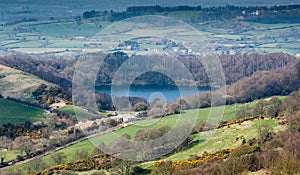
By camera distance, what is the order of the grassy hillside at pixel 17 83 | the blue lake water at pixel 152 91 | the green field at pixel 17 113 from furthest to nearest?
the blue lake water at pixel 152 91 → the grassy hillside at pixel 17 83 → the green field at pixel 17 113

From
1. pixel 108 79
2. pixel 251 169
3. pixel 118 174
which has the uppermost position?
pixel 251 169

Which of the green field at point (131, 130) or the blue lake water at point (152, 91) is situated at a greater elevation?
the green field at point (131, 130)

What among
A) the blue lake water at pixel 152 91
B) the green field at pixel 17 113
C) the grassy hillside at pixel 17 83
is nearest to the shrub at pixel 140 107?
the green field at pixel 17 113

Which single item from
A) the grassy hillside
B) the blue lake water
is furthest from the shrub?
the grassy hillside

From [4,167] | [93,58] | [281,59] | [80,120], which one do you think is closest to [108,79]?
[93,58]

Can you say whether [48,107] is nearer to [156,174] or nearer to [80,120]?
[80,120]

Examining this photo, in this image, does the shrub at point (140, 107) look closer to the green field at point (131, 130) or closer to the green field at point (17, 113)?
the green field at point (131, 130)

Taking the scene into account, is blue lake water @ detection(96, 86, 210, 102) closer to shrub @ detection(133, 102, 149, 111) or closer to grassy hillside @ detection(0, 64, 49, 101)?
grassy hillside @ detection(0, 64, 49, 101)

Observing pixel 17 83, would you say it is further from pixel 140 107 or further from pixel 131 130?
pixel 131 130
